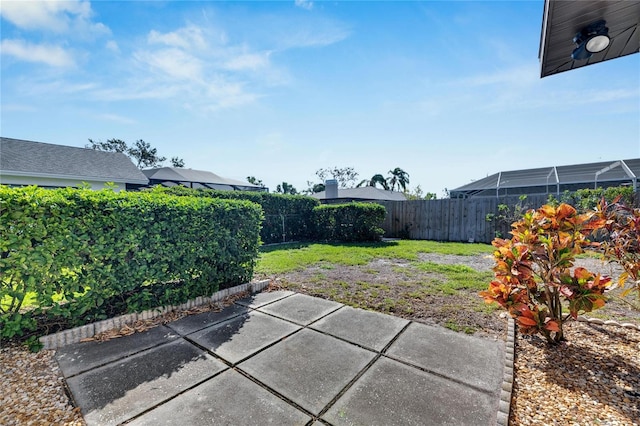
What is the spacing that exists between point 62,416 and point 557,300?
13.1 ft

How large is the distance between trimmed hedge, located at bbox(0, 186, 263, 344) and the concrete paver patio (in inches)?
19.6

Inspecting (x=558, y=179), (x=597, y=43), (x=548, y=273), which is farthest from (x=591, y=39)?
(x=558, y=179)

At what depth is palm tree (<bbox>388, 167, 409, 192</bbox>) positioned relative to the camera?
1624 inches

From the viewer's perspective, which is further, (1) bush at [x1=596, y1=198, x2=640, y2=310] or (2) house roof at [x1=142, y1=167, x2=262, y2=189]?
(2) house roof at [x1=142, y1=167, x2=262, y2=189]

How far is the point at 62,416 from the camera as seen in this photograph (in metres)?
1.67

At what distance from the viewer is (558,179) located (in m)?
18.0

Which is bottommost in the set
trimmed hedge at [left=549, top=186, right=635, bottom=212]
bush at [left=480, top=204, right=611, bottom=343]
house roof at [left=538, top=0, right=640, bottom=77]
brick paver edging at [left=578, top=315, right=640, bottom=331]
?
brick paver edging at [left=578, top=315, right=640, bottom=331]

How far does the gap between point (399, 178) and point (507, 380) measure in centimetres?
4163

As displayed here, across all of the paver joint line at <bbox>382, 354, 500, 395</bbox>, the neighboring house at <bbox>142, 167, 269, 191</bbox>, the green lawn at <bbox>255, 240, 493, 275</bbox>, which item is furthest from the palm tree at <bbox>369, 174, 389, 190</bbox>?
the paver joint line at <bbox>382, 354, 500, 395</bbox>

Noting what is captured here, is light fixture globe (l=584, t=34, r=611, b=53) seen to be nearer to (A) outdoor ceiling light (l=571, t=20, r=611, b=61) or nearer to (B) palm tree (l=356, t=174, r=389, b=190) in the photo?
(A) outdoor ceiling light (l=571, t=20, r=611, b=61)

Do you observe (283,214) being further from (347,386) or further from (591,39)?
(591,39)

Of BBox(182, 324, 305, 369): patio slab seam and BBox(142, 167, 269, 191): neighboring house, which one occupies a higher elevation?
BBox(142, 167, 269, 191): neighboring house

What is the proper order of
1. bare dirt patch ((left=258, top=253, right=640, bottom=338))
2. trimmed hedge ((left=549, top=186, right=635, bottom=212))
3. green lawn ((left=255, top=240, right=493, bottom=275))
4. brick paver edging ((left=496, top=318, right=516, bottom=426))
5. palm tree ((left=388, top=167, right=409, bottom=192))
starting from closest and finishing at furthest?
brick paver edging ((left=496, top=318, right=516, bottom=426))
bare dirt patch ((left=258, top=253, right=640, bottom=338))
green lawn ((left=255, top=240, right=493, bottom=275))
trimmed hedge ((left=549, top=186, right=635, bottom=212))
palm tree ((left=388, top=167, right=409, bottom=192))

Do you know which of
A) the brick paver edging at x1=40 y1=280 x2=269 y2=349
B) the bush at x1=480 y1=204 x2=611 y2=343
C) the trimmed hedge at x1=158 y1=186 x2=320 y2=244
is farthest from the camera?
the trimmed hedge at x1=158 y1=186 x2=320 y2=244
